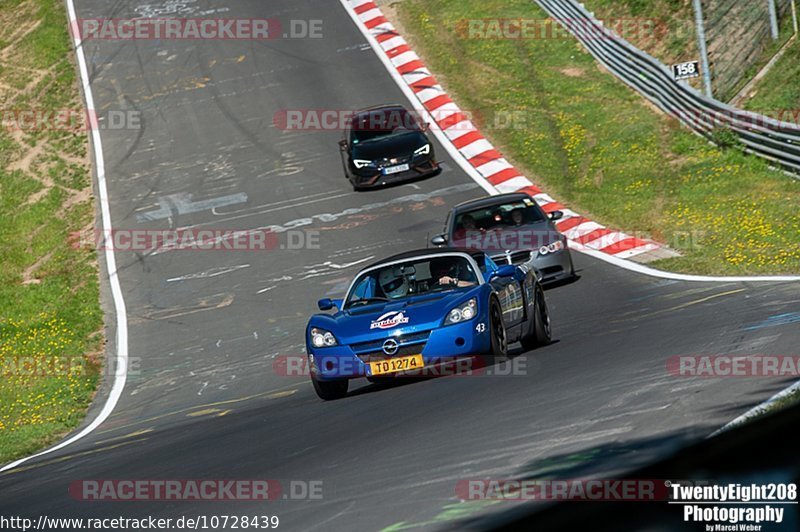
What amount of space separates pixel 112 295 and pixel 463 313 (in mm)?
11755

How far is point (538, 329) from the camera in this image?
13.4m

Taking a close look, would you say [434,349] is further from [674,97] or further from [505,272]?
[674,97]

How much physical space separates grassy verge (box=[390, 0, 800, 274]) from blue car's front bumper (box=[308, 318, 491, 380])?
6584 mm

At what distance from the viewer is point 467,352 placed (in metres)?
11.5

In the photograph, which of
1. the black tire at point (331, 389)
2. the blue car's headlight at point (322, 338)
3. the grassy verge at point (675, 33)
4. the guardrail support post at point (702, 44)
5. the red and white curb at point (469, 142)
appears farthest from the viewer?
the grassy verge at point (675, 33)

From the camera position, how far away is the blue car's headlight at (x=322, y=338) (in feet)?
38.7

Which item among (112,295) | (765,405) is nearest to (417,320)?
(765,405)

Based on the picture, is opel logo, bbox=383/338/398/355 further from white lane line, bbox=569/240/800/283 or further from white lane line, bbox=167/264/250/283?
white lane line, bbox=167/264/250/283

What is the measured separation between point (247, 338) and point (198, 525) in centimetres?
1092

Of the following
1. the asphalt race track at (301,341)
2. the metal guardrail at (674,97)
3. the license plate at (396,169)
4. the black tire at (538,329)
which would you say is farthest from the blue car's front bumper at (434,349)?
the license plate at (396,169)

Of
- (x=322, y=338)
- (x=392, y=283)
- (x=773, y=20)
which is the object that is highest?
(x=773, y=20)

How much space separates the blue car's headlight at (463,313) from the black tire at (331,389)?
129 centimetres

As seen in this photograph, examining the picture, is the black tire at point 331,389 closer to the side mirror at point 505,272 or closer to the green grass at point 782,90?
the side mirror at point 505,272

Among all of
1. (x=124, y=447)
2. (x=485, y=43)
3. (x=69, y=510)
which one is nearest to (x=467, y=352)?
(x=124, y=447)
